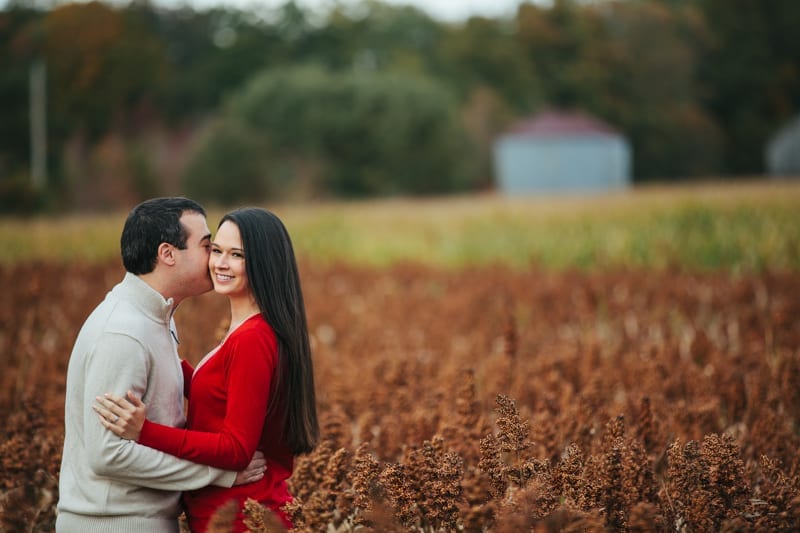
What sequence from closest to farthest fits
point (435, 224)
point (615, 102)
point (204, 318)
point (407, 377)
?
point (407, 377) < point (204, 318) < point (435, 224) < point (615, 102)

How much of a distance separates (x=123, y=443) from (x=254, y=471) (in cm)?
40

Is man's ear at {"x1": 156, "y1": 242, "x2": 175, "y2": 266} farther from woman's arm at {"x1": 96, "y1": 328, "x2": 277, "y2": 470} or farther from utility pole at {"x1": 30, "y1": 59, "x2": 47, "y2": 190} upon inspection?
utility pole at {"x1": 30, "y1": 59, "x2": 47, "y2": 190}

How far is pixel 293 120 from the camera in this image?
37.9 m

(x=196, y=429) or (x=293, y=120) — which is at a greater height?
(x=293, y=120)

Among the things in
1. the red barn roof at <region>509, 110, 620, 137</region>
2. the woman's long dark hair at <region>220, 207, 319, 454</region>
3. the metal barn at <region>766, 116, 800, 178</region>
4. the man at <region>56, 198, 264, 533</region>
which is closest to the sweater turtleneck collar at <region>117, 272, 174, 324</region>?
the man at <region>56, 198, 264, 533</region>

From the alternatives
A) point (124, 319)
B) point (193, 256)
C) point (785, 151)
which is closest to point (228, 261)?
point (193, 256)

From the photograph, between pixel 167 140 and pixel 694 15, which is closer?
pixel 167 140

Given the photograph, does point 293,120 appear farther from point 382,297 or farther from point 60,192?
point 382,297

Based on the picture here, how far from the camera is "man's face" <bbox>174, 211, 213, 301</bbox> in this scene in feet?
8.79

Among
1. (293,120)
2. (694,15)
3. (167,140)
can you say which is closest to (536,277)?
(293,120)

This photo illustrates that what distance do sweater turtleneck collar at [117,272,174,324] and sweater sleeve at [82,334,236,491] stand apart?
0.15m

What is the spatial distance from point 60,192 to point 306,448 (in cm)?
2934

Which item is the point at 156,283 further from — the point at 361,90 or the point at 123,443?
the point at 361,90

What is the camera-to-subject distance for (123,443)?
2.45 meters
